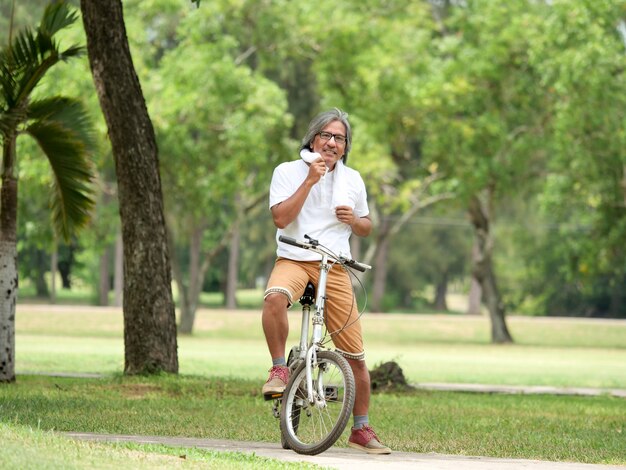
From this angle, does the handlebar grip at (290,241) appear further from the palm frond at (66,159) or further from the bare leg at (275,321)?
the palm frond at (66,159)

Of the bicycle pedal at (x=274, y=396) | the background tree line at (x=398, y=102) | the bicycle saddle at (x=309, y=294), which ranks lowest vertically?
the bicycle pedal at (x=274, y=396)

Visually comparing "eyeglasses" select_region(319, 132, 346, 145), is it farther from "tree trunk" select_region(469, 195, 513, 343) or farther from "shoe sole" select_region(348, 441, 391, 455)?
"tree trunk" select_region(469, 195, 513, 343)

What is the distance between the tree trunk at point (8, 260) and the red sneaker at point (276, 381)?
6834 millimetres

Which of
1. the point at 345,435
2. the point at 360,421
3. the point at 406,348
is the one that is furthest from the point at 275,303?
the point at 406,348

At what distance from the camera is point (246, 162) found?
38.5m

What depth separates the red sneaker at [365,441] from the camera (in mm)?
8875

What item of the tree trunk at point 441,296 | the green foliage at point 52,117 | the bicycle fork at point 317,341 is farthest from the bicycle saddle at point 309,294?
the tree trunk at point 441,296

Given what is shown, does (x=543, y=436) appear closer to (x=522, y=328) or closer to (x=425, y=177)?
(x=425, y=177)

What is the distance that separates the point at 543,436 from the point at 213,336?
3344 cm

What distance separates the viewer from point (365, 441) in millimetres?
8938

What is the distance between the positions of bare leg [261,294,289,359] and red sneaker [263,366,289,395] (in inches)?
3.5

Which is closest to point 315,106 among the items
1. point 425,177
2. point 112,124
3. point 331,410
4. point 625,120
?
point 425,177

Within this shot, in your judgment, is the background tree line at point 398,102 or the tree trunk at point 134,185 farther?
the background tree line at point 398,102

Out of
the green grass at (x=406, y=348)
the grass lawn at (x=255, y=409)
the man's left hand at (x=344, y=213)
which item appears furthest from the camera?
the green grass at (x=406, y=348)
